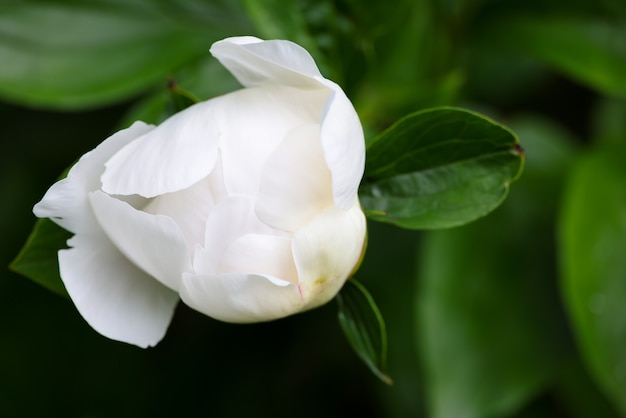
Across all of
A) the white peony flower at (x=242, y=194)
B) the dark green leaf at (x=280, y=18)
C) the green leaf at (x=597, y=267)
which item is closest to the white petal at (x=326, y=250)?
the white peony flower at (x=242, y=194)

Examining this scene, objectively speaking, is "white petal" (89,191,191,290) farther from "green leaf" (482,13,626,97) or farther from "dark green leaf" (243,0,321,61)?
"green leaf" (482,13,626,97)

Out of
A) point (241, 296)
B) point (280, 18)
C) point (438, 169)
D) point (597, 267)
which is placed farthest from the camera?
point (597, 267)

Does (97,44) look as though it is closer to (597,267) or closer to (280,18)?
(280,18)

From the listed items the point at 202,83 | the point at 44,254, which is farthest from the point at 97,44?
the point at 44,254

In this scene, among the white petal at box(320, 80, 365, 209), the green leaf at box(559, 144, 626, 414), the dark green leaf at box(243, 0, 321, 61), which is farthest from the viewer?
the green leaf at box(559, 144, 626, 414)

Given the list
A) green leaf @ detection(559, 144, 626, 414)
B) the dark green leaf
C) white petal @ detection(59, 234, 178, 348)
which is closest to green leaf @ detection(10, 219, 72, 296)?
white petal @ detection(59, 234, 178, 348)

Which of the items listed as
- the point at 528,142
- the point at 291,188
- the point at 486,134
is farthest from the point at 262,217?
the point at 528,142

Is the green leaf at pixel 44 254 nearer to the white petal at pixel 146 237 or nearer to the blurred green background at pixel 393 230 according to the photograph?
the white petal at pixel 146 237
